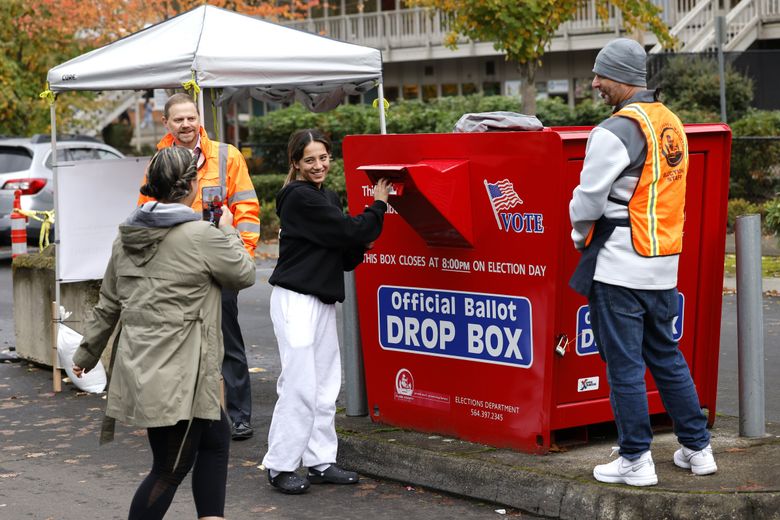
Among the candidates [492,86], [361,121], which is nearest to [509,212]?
[361,121]

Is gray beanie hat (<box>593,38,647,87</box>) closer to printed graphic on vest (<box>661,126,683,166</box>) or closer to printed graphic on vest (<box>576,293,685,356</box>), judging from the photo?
printed graphic on vest (<box>661,126,683,166</box>)

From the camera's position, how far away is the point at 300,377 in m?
5.93

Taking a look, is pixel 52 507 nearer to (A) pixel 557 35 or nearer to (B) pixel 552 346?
(B) pixel 552 346

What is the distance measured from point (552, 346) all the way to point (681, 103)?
58.6 feet

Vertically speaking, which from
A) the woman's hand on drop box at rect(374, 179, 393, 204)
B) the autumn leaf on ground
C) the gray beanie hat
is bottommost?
the autumn leaf on ground

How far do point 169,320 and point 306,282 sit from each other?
4.65 feet

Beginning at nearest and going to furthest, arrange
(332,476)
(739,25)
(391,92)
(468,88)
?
(332,476) < (739,25) < (468,88) < (391,92)

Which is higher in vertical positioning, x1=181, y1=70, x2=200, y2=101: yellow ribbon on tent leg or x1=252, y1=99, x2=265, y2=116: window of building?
x1=252, y1=99, x2=265, y2=116: window of building

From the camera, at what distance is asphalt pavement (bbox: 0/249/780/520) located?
206 inches

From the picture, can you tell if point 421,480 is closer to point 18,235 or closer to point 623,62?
point 623,62

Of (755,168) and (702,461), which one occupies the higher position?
(755,168)

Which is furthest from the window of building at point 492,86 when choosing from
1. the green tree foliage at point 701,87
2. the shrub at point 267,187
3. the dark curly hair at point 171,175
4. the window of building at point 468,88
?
the dark curly hair at point 171,175

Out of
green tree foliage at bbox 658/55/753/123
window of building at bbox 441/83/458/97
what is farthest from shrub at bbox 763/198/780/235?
window of building at bbox 441/83/458/97

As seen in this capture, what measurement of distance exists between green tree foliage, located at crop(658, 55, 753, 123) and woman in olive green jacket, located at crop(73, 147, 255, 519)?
61.0 ft
